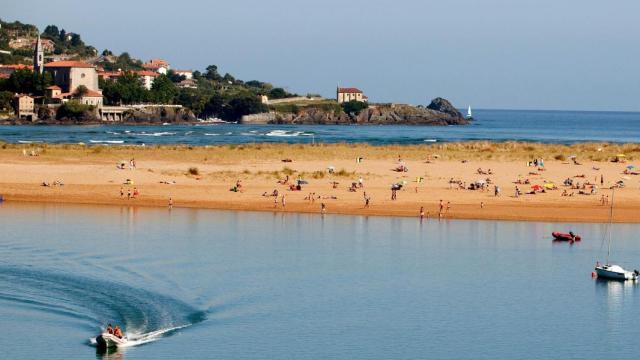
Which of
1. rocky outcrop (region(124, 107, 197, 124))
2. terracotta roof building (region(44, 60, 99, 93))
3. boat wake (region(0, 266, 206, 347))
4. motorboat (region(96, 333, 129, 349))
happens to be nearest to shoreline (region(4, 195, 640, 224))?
boat wake (region(0, 266, 206, 347))

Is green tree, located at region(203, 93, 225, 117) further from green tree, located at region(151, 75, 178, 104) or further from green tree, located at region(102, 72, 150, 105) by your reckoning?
green tree, located at region(102, 72, 150, 105)

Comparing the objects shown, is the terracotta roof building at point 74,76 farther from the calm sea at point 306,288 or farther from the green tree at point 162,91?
the calm sea at point 306,288

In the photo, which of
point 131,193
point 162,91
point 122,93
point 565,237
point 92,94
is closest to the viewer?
point 565,237

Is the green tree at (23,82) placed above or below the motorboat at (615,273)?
above

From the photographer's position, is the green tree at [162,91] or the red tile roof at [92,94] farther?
the green tree at [162,91]

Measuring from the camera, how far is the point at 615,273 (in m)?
38.6

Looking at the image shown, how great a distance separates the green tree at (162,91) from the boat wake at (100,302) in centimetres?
14835

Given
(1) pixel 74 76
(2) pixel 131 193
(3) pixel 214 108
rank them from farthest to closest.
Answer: (3) pixel 214 108, (1) pixel 74 76, (2) pixel 131 193

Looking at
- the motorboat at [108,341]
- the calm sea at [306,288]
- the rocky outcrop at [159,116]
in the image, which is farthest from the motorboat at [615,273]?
the rocky outcrop at [159,116]

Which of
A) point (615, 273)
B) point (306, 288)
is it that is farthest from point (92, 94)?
point (615, 273)

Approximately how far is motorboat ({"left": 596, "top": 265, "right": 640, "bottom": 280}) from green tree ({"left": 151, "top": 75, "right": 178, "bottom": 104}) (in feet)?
490

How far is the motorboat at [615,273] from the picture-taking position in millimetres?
38594

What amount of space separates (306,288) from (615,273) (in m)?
11.6

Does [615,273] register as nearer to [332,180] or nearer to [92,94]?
[332,180]
